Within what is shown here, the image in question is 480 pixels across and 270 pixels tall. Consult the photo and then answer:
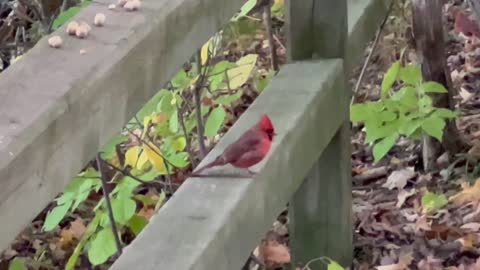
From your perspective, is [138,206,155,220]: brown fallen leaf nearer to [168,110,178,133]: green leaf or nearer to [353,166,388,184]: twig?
[168,110,178,133]: green leaf

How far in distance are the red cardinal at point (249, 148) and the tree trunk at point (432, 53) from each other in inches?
70.9

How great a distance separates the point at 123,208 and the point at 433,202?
1277mm

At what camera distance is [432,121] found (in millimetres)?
3500

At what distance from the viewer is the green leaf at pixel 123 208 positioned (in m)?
2.91

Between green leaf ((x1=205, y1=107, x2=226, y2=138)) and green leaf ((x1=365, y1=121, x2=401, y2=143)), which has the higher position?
green leaf ((x1=205, y1=107, x2=226, y2=138))

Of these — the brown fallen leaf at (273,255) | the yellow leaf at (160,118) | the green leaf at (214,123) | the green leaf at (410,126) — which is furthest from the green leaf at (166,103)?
the green leaf at (410,126)

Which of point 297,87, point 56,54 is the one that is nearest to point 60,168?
point 56,54

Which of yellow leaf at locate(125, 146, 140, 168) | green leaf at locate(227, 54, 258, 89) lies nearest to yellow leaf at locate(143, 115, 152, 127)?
yellow leaf at locate(125, 146, 140, 168)

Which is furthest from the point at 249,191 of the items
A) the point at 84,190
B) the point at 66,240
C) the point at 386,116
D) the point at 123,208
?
the point at 66,240

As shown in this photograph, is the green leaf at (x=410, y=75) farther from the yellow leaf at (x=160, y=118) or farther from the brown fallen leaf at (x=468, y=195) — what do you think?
the yellow leaf at (x=160, y=118)

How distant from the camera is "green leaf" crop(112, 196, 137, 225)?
2906 mm

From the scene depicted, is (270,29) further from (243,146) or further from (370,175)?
(243,146)

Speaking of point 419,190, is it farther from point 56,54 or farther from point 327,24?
point 56,54

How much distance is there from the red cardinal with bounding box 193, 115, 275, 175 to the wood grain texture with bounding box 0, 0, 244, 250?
285mm
